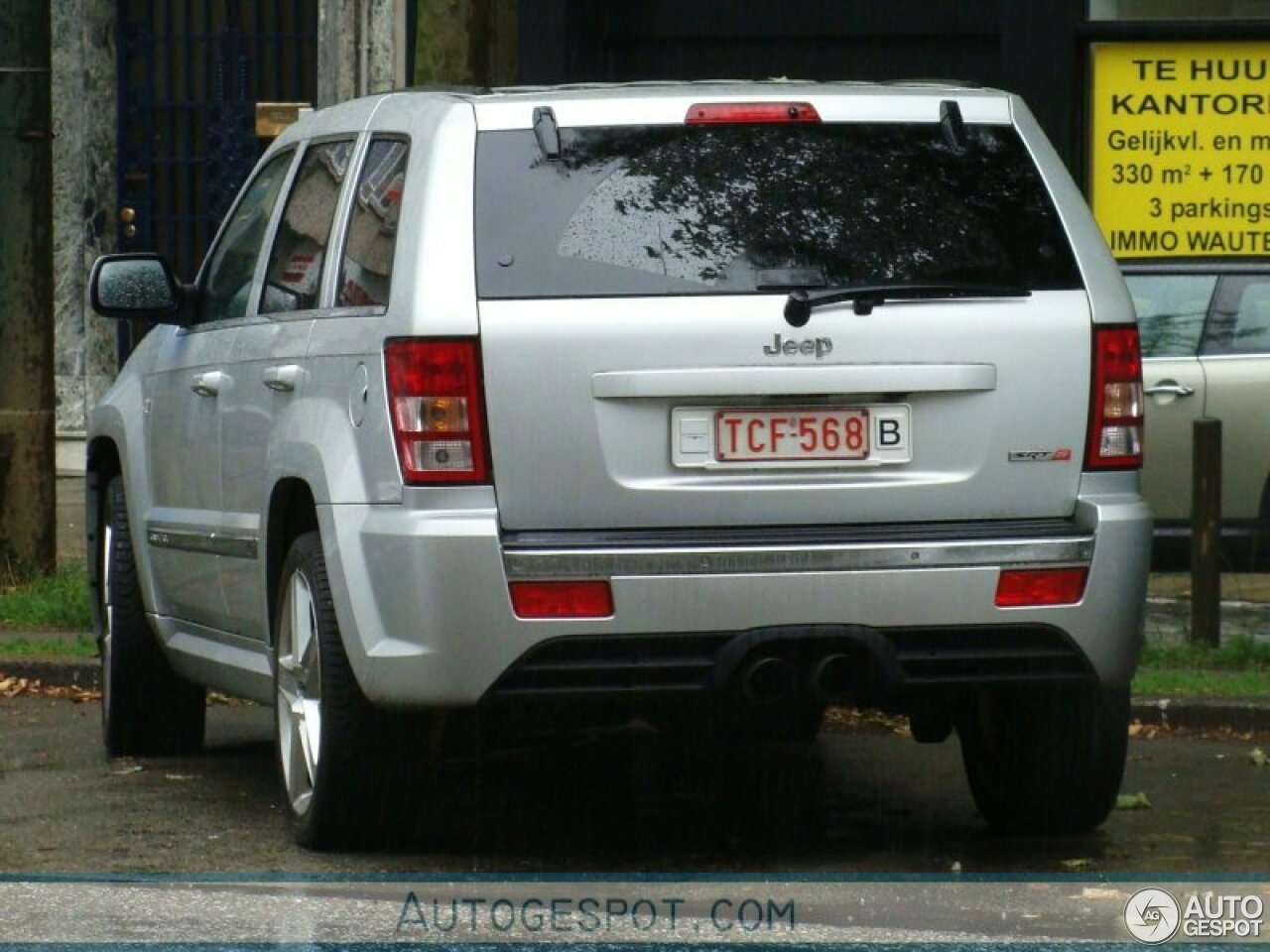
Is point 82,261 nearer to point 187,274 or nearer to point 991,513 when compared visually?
point 187,274

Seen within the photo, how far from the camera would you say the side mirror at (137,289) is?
25.3 ft

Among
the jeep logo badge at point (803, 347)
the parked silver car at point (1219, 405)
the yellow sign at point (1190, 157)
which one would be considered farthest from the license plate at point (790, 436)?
the yellow sign at point (1190, 157)

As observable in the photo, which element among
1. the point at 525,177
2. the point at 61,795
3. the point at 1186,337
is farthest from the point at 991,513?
the point at 1186,337

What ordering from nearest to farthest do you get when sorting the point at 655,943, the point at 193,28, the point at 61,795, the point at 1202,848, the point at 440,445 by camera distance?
the point at 655,943 → the point at 440,445 → the point at 1202,848 → the point at 61,795 → the point at 193,28

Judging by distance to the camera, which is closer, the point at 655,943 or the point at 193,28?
the point at 655,943

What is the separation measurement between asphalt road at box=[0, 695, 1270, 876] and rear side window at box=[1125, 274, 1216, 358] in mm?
4317

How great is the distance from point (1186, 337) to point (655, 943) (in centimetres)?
802

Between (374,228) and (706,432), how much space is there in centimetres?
103

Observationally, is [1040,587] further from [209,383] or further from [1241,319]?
[1241,319]

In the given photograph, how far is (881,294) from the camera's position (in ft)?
20.2

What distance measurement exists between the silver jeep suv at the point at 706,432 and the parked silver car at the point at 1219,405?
6.14 m

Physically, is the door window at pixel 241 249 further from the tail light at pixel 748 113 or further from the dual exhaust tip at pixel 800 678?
the dual exhaust tip at pixel 800 678

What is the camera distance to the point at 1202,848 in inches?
264

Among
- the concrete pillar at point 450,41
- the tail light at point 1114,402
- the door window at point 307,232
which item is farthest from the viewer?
the concrete pillar at point 450,41
